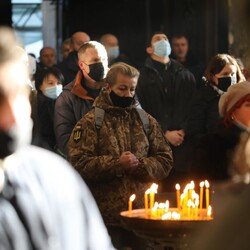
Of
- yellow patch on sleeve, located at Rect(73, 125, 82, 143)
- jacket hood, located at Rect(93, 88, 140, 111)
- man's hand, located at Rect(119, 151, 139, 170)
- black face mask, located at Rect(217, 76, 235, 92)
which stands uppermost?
black face mask, located at Rect(217, 76, 235, 92)

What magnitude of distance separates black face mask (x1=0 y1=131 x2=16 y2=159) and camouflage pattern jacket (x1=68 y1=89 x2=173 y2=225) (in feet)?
14.7

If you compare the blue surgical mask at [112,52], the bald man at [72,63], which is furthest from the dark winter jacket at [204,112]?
the blue surgical mask at [112,52]

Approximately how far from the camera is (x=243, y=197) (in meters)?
4.89

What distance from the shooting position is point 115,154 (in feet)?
31.6

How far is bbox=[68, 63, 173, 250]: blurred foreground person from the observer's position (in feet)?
31.3

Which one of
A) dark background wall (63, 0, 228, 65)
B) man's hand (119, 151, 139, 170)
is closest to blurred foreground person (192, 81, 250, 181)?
man's hand (119, 151, 139, 170)

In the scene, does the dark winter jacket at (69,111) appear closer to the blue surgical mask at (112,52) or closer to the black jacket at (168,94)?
the black jacket at (168,94)

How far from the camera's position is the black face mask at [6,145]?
4.95 meters

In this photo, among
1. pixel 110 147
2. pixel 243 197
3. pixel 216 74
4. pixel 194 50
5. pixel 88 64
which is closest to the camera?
pixel 243 197

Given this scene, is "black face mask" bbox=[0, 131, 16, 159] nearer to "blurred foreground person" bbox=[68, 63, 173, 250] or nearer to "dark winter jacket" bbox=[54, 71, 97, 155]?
"blurred foreground person" bbox=[68, 63, 173, 250]

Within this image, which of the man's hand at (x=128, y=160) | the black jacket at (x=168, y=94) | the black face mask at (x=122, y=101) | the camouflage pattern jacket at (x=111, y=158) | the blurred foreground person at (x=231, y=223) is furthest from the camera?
the black jacket at (x=168, y=94)

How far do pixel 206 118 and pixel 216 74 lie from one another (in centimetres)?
46

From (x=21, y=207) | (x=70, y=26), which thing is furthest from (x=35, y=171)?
(x=70, y=26)

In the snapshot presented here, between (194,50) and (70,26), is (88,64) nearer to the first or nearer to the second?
(194,50)
